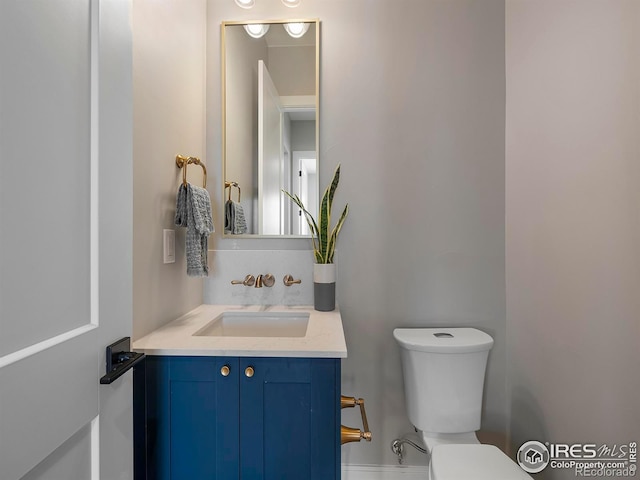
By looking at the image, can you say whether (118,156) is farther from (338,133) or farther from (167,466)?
(338,133)

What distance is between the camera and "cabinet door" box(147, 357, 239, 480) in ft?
2.91

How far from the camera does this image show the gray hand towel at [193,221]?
1178 mm

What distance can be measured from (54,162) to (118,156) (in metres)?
0.16

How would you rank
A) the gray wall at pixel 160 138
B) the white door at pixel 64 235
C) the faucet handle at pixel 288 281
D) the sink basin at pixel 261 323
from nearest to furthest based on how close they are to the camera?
the white door at pixel 64 235 < the gray wall at pixel 160 138 < the sink basin at pixel 261 323 < the faucet handle at pixel 288 281

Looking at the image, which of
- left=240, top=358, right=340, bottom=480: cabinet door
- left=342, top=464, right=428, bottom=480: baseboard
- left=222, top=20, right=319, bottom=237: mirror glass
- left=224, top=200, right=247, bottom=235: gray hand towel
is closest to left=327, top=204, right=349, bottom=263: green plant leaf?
left=222, top=20, right=319, bottom=237: mirror glass

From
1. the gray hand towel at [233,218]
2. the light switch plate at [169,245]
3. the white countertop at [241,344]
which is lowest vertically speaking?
the white countertop at [241,344]

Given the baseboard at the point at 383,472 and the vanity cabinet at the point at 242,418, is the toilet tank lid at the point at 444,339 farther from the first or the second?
the baseboard at the point at 383,472

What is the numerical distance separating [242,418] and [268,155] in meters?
1.15

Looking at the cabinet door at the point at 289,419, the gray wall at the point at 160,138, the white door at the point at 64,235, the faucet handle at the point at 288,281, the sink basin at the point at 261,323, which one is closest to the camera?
the white door at the point at 64,235

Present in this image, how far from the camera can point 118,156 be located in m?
0.66

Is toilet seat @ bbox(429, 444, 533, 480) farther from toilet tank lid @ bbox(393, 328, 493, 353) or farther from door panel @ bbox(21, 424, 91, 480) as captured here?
door panel @ bbox(21, 424, 91, 480)

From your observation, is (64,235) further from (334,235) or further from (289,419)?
(334,235)

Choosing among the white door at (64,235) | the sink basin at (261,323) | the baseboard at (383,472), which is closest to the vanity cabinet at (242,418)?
the white door at (64,235)

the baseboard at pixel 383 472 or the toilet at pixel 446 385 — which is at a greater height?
the toilet at pixel 446 385
